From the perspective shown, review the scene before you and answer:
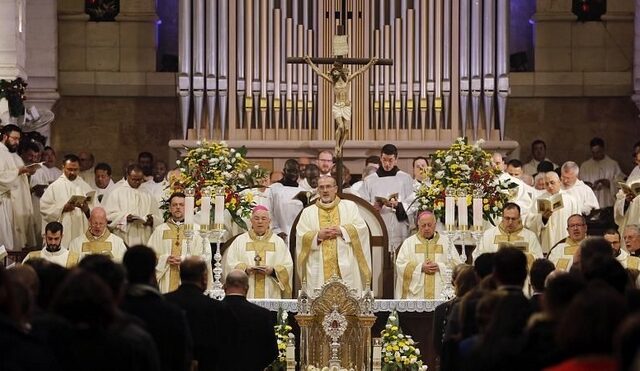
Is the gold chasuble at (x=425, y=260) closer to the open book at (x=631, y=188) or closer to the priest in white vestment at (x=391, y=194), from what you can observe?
the priest in white vestment at (x=391, y=194)

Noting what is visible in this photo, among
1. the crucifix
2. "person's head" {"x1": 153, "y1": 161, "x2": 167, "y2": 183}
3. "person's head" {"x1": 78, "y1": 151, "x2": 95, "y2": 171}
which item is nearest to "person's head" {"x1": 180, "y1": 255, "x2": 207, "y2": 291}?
the crucifix

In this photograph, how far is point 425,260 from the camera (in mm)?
15125

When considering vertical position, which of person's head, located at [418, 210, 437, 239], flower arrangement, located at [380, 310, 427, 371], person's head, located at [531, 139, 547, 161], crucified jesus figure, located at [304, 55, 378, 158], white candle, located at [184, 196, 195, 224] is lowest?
flower arrangement, located at [380, 310, 427, 371]

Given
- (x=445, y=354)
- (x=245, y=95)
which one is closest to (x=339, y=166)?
(x=245, y=95)

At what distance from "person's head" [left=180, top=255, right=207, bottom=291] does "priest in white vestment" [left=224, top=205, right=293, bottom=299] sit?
17.4 ft

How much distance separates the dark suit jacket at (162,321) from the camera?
325 inches

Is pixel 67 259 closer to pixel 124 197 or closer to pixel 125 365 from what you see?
pixel 124 197

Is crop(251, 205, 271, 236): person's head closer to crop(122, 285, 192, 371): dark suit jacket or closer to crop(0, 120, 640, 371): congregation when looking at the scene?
crop(0, 120, 640, 371): congregation

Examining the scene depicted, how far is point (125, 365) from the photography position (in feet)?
23.5

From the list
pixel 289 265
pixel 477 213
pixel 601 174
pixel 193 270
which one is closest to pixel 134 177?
pixel 289 265

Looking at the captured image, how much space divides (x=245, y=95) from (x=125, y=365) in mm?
13724

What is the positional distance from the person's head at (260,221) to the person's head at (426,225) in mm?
1464

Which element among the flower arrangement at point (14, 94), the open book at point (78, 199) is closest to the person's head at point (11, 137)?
the flower arrangement at point (14, 94)

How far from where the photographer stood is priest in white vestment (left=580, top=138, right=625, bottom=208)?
1978 centimetres
